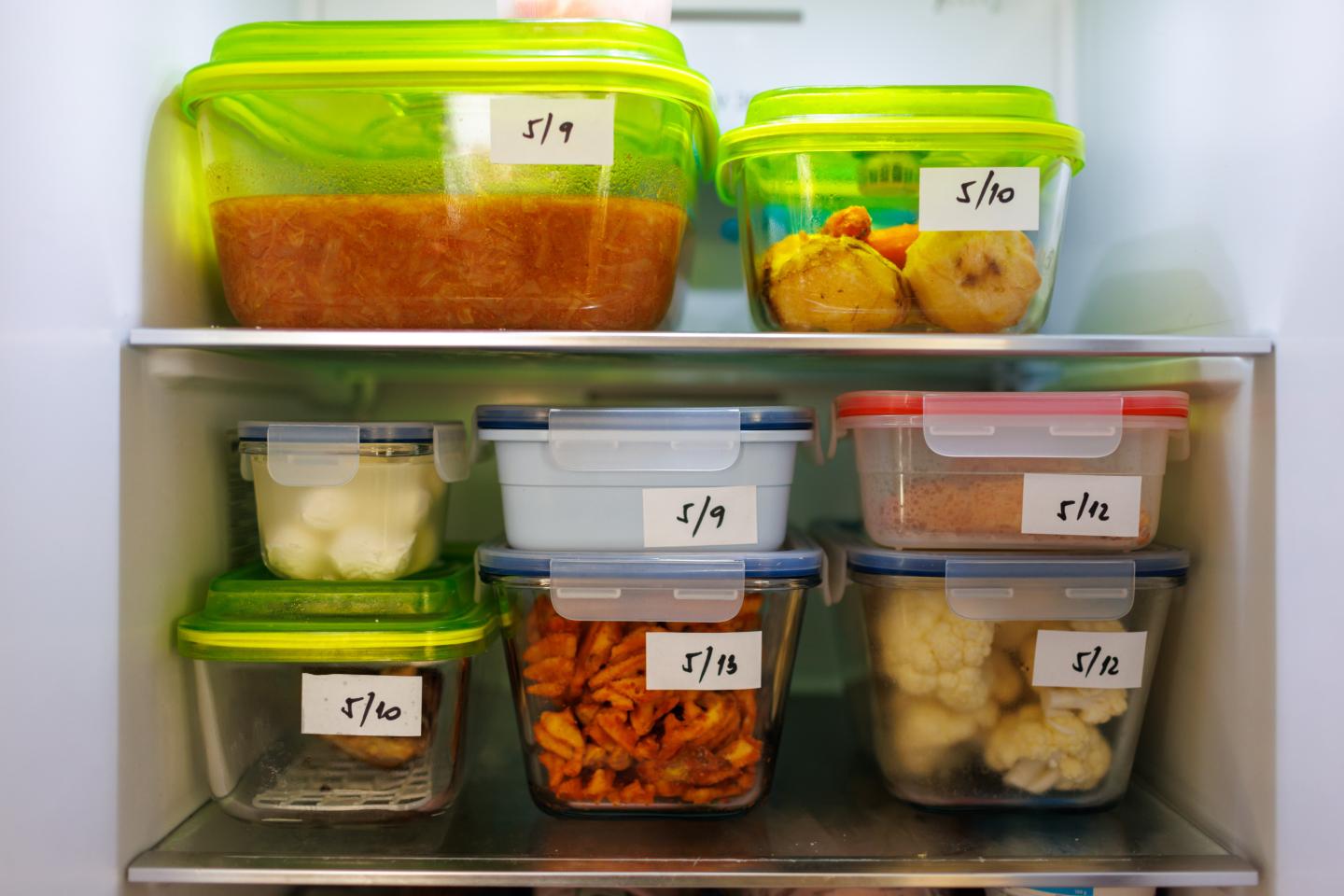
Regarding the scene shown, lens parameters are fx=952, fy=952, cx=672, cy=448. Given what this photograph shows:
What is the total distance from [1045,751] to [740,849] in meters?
0.33

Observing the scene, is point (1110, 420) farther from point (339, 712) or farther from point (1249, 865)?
point (339, 712)

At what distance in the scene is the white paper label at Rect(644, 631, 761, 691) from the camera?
0.96m

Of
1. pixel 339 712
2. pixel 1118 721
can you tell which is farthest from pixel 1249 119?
A: pixel 339 712

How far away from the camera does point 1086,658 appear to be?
3.22ft

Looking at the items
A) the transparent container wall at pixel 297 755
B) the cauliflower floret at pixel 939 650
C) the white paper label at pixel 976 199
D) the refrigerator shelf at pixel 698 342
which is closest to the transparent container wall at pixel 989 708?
the cauliflower floret at pixel 939 650

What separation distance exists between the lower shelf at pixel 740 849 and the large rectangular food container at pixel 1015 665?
5cm

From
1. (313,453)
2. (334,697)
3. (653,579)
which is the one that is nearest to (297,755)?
(334,697)

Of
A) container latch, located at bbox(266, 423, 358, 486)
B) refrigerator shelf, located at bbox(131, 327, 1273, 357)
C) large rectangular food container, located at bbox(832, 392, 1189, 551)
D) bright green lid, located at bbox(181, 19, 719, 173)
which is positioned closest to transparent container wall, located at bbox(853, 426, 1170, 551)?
large rectangular food container, located at bbox(832, 392, 1189, 551)

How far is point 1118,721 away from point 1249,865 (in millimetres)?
167

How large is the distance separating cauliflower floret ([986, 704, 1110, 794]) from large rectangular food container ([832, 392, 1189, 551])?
0.18 m

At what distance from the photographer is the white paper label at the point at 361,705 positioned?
965 millimetres

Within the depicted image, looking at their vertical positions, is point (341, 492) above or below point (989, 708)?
above

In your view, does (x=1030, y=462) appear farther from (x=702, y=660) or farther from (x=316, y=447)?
(x=316, y=447)

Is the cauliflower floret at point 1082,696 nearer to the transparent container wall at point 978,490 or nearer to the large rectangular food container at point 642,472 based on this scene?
the transparent container wall at point 978,490
